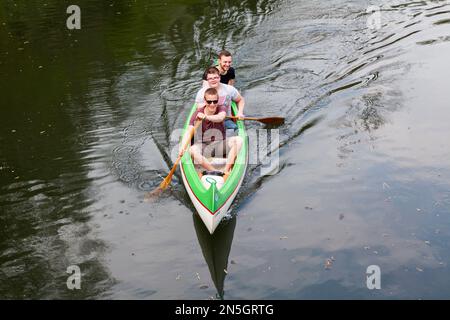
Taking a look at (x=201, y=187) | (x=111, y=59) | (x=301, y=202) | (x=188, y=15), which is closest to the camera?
(x=201, y=187)

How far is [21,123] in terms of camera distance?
37.1 feet

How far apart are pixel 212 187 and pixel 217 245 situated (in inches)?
32.4

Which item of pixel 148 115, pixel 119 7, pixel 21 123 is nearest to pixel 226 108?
pixel 148 115

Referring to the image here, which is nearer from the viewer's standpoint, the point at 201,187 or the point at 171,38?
the point at 201,187

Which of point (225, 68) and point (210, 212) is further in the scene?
point (225, 68)

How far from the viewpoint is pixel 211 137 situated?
9.14m

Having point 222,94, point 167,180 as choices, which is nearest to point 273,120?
point 222,94

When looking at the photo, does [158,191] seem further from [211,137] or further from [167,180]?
[211,137]

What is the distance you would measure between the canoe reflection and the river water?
0.07 ft

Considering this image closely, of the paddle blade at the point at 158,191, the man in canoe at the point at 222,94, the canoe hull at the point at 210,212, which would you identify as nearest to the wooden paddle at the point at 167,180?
the paddle blade at the point at 158,191

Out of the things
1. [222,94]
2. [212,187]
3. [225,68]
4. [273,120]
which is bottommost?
[273,120]
